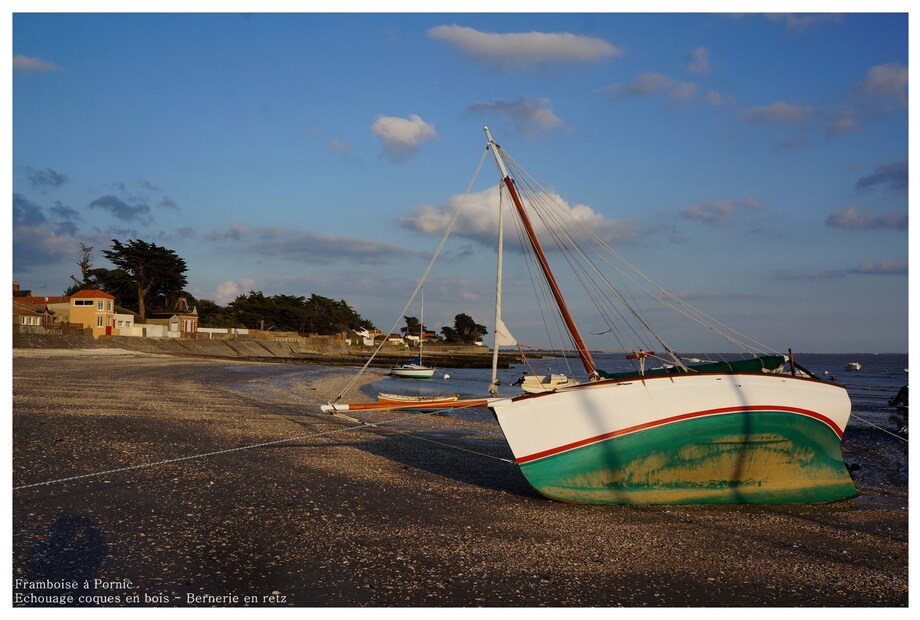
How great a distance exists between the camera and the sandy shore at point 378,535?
6523 millimetres

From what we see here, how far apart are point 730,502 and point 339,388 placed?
2854cm

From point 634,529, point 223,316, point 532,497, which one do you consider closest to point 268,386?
point 532,497

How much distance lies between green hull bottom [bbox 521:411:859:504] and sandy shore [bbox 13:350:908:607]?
0.29 m

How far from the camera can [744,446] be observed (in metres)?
10.9

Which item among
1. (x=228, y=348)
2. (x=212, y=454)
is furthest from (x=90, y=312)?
(x=212, y=454)

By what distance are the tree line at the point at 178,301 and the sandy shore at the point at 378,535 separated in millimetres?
78300

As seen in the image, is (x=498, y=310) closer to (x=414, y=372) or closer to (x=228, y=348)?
(x=414, y=372)

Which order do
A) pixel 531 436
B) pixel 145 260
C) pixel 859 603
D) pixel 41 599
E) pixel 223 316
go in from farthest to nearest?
1. pixel 223 316
2. pixel 145 260
3. pixel 531 436
4. pixel 859 603
5. pixel 41 599

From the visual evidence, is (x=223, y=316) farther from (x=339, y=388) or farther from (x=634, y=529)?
(x=634, y=529)

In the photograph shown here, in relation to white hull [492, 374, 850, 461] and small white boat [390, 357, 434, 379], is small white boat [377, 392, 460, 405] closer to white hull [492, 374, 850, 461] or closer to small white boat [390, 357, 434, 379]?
white hull [492, 374, 850, 461]

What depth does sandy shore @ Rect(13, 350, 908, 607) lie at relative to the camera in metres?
6.52

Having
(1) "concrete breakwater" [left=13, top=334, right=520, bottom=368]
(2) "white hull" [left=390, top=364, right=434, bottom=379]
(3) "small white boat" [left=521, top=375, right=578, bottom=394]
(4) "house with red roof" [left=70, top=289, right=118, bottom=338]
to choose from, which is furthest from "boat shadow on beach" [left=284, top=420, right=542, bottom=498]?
(4) "house with red roof" [left=70, top=289, right=118, bottom=338]

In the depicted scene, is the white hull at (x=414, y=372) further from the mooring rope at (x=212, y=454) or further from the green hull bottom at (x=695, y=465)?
the green hull bottom at (x=695, y=465)

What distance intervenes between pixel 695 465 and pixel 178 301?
90.3m
